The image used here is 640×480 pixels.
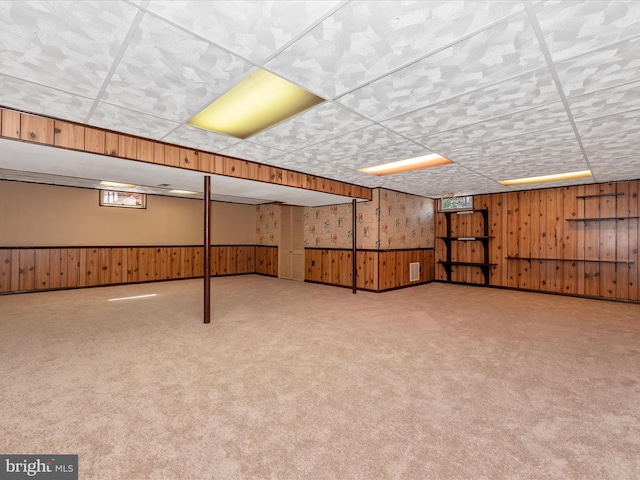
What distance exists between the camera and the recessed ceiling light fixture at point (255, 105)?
215cm

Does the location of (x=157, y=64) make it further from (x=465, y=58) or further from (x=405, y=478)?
(x=405, y=478)

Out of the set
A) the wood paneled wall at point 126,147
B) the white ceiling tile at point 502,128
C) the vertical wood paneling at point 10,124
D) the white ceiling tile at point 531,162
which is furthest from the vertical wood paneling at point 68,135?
the white ceiling tile at point 531,162

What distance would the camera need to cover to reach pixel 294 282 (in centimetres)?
799

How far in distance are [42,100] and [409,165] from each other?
4165 mm

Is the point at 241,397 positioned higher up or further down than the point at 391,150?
further down

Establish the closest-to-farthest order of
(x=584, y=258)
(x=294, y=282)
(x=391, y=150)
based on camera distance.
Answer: (x=391, y=150) → (x=584, y=258) → (x=294, y=282)

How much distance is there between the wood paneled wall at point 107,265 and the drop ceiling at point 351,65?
13.5 feet

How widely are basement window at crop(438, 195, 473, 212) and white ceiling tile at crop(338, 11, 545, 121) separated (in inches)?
226

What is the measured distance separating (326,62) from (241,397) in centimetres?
230

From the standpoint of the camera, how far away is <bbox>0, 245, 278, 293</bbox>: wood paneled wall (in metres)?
6.13

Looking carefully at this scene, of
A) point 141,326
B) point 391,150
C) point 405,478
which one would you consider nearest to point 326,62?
point 391,150

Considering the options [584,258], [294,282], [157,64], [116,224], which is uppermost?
[157,64]

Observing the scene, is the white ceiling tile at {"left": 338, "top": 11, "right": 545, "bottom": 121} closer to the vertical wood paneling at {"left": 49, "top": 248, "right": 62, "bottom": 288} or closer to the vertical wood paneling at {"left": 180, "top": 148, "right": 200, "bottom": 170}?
the vertical wood paneling at {"left": 180, "top": 148, "right": 200, "bottom": 170}

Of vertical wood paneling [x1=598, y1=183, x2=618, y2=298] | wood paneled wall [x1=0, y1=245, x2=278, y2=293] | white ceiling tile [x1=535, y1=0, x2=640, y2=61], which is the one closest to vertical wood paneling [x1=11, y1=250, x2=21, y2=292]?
wood paneled wall [x1=0, y1=245, x2=278, y2=293]
